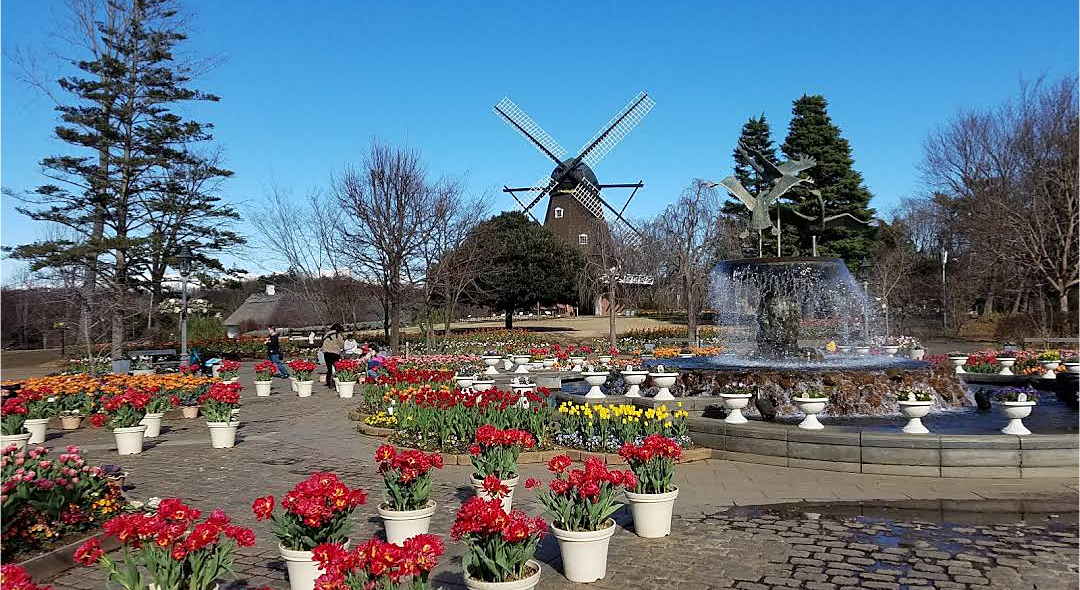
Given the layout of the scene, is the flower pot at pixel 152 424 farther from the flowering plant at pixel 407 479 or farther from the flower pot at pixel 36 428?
the flowering plant at pixel 407 479

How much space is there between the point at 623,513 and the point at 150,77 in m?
27.8

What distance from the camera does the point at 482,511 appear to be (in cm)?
445

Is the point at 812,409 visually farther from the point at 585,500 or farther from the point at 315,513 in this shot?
the point at 315,513

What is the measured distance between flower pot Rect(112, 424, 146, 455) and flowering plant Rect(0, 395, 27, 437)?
123 centimetres

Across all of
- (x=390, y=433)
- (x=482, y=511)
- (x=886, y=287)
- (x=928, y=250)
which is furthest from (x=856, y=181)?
(x=482, y=511)

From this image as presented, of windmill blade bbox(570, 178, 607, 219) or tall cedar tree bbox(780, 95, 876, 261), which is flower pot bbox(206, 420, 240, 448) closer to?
tall cedar tree bbox(780, 95, 876, 261)

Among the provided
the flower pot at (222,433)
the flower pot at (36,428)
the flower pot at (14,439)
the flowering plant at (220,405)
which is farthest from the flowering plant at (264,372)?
the flower pot at (14,439)

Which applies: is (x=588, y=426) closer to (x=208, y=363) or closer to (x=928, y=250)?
(x=208, y=363)

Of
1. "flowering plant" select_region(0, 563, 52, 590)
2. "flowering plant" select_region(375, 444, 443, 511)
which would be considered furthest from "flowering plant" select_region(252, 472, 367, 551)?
"flowering plant" select_region(0, 563, 52, 590)

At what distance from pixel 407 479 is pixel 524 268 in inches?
1685

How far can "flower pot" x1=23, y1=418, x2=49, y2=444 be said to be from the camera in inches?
496

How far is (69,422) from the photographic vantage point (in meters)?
14.4

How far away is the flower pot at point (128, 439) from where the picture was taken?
11266mm

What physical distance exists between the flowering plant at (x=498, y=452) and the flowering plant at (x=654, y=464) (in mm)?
1155
